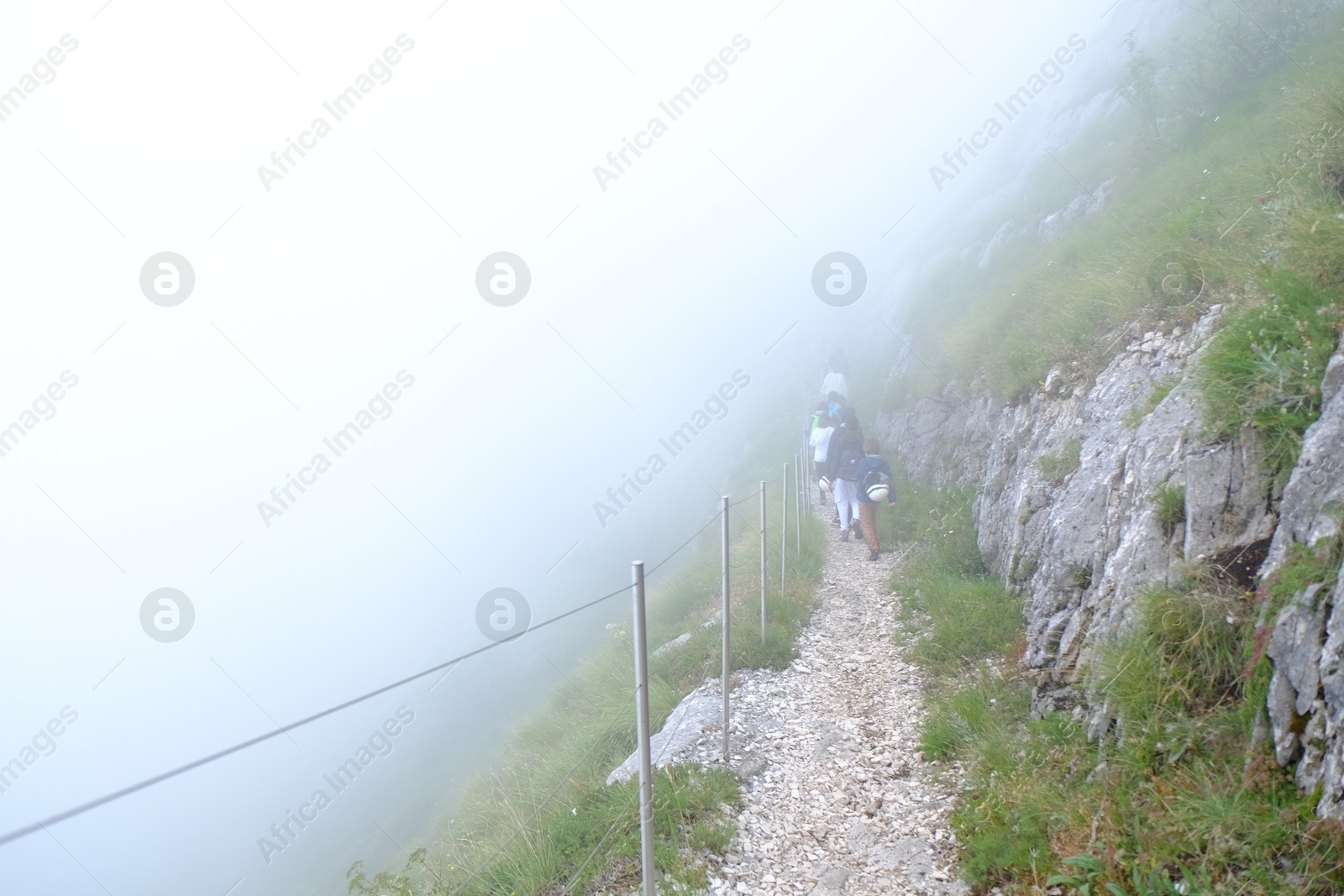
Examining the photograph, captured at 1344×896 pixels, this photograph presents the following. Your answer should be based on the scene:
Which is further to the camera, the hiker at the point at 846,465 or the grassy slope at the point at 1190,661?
the hiker at the point at 846,465

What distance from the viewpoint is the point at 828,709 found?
7.81 metres

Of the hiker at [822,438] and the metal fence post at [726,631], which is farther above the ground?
the metal fence post at [726,631]

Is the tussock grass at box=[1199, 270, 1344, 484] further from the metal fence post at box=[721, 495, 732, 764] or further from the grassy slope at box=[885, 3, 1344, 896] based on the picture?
the metal fence post at box=[721, 495, 732, 764]

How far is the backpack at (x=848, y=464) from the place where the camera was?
554 inches

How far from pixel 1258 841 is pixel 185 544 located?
12738cm

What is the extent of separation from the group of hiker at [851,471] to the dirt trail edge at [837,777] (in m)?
3.61

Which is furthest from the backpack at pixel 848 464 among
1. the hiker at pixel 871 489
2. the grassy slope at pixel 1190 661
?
the grassy slope at pixel 1190 661

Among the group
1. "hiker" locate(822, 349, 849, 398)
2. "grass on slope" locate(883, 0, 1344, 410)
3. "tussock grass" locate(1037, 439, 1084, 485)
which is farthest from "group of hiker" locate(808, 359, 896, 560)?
"tussock grass" locate(1037, 439, 1084, 485)

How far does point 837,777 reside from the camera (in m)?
6.47

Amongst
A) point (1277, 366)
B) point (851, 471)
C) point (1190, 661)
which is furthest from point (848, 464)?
point (1190, 661)

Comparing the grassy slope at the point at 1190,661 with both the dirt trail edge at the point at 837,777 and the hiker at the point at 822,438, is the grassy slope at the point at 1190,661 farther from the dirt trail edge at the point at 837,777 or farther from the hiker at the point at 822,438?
the hiker at the point at 822,438

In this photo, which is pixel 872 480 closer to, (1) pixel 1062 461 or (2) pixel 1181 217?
(1) pixel 1062 461

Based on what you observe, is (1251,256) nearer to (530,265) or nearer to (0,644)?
(0,644)

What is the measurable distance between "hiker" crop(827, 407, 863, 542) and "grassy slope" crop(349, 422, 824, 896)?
2.59 feet
